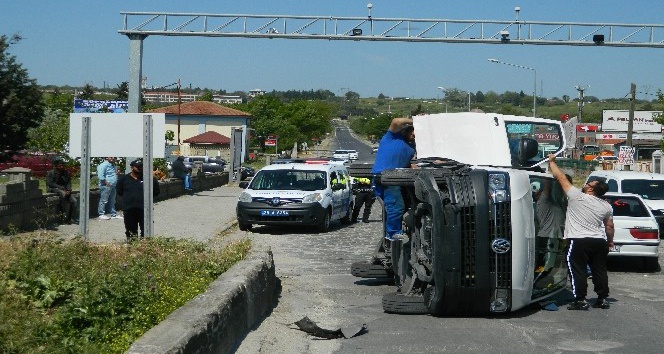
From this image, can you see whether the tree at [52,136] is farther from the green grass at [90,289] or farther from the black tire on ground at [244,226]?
the green grass at [90,289]

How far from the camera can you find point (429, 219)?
10.5 metres

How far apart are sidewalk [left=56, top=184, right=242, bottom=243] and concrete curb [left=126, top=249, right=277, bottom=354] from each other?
4.60m

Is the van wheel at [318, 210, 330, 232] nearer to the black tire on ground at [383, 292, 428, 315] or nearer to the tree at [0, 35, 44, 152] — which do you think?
the tree at [0, 35, 44, 152]

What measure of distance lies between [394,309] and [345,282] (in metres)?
2.89

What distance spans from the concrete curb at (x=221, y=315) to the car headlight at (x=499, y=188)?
2675mm

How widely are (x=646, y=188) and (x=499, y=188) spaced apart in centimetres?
1588

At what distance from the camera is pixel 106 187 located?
2273cm

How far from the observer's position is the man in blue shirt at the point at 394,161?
11.9 m

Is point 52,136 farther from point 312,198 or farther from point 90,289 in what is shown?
point 90,289

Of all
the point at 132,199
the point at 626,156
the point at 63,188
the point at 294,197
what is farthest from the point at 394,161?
the point at 626,156

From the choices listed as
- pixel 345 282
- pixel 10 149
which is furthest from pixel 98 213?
pixel 345 282

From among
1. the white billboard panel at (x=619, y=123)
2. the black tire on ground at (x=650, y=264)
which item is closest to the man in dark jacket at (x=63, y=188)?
the black tire on ground at (x=650, y=264)

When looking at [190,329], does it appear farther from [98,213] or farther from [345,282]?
[98,213]

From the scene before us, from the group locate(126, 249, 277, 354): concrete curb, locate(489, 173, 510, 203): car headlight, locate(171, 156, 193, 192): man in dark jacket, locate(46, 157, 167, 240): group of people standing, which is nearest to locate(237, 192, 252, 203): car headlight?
locate(46, 157, 167, 240): group of people standing
